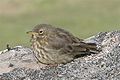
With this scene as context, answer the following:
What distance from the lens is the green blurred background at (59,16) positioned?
33.2 meters

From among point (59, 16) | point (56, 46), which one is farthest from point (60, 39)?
point (59, 16)

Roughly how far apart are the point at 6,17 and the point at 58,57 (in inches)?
966

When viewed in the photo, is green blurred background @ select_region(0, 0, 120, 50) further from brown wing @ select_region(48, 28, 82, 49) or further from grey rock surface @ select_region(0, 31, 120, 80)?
brown wing @ select_region(48, 28, 82, 49)

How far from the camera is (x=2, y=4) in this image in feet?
133

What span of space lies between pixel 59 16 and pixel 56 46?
78.7 feet

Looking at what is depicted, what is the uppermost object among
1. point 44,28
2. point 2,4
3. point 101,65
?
point 2,4

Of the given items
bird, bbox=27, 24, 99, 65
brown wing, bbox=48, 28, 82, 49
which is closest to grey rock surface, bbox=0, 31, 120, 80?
bird, bbox=27, 24, 99, 65

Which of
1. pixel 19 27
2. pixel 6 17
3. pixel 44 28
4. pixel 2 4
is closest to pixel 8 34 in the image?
pixel 19 27

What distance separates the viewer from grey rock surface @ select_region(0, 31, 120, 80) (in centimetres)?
1227

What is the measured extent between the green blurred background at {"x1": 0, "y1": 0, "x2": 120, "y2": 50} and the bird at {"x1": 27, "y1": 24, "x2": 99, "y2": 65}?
1619cm

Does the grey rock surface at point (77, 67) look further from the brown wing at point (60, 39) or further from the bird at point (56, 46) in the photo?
the brown wing at point (60, 39)

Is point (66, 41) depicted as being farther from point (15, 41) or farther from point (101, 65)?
point (15, 41)

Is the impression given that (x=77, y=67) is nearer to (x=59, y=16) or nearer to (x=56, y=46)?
(x=56, y=46)

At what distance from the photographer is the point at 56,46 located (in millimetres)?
13555
